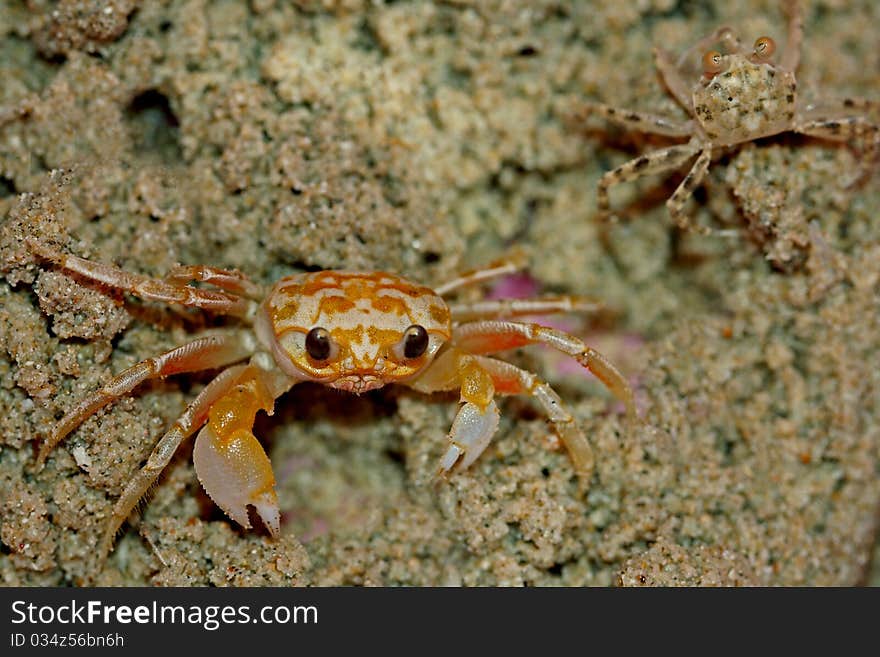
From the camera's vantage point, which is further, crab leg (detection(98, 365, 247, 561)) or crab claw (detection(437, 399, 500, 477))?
crab claw (detection(437, 399, 500, 477))

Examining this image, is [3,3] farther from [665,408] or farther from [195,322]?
[665,408]

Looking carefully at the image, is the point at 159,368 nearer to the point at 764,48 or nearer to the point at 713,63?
the point at 713,63

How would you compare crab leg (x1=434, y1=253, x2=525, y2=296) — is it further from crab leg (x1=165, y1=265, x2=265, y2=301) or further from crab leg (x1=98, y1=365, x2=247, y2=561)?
crab leg (x1=98, y1=365, x2=247, y2=561)

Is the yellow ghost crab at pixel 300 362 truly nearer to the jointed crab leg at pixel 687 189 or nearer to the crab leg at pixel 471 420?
the crab leg at pixel 471 420

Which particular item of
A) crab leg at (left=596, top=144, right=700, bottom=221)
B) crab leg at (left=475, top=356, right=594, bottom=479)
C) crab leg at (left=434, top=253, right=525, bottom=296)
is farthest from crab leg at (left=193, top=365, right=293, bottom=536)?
crab leg at (left=596, top=144, right=700, bottom=221)

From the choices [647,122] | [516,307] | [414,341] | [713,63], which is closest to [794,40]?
[713,63]

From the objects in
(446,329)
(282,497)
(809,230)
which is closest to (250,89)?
(446,329)
